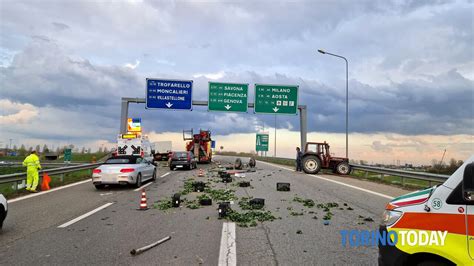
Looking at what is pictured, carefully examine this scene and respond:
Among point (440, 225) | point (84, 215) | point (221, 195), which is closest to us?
point (440, 225)

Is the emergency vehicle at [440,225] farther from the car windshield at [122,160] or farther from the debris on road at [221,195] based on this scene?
the car windshield at [122,160]

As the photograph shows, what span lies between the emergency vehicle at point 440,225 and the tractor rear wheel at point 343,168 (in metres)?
22.6

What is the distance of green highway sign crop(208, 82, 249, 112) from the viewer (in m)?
32.7

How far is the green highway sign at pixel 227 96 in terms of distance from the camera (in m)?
32.7

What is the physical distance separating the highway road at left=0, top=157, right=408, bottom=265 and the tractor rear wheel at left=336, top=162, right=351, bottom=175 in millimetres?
13660

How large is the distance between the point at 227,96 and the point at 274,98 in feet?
13.2

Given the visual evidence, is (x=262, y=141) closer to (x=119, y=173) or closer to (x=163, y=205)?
(x=119, y=173)

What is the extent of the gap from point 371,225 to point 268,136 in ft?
170

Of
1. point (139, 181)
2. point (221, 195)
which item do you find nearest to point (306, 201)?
point (221, 195)

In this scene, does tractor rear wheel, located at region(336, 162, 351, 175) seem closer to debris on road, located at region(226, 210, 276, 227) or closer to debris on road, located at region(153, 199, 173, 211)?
debris on road, located at region(153, 199, 173, 211)

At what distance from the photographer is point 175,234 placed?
300 inches

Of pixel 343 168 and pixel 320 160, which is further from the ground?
pixel 320 160

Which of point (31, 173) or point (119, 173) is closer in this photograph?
point (31, 173)

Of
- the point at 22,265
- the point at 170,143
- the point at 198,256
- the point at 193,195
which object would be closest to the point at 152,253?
the point at 198,256
